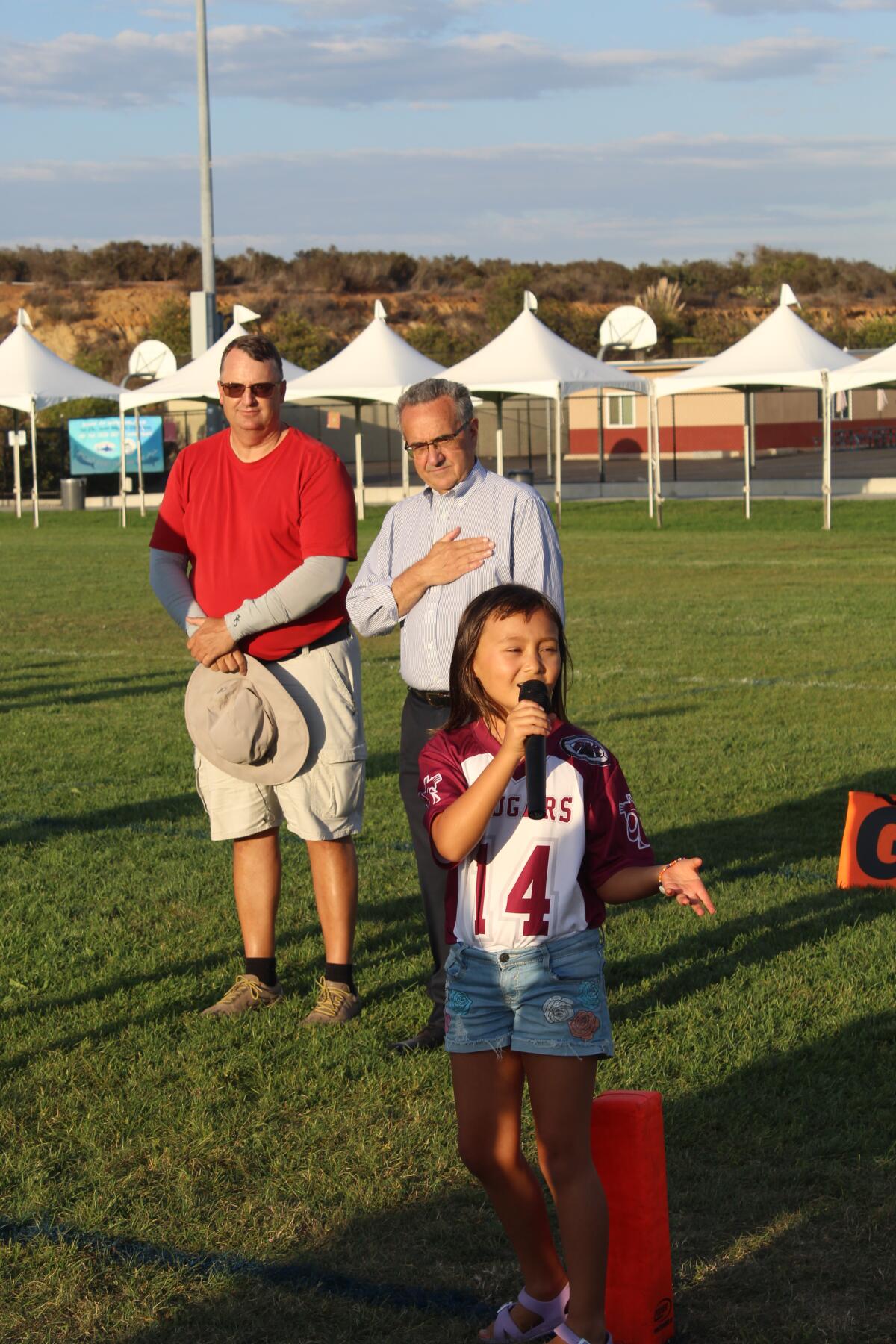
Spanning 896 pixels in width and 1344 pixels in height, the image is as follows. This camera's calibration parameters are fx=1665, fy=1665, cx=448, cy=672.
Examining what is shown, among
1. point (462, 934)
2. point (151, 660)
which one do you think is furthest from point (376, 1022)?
point (151, 660)

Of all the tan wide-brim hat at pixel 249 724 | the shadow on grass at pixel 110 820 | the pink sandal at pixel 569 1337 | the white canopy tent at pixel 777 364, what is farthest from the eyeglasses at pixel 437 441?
the white canopy tent at pixel 777 364

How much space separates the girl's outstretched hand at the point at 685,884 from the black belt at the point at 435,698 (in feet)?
6.40

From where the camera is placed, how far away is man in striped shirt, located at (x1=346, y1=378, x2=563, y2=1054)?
16.0 feet

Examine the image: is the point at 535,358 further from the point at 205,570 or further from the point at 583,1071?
the point at 583,1071

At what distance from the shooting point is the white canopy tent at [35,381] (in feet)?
116

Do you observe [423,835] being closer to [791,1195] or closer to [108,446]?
[791,1195]

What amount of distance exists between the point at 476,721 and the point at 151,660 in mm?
11470

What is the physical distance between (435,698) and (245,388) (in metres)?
1.18

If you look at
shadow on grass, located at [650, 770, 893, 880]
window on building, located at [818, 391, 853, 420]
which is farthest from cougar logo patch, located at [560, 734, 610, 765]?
window on building, located at [818, 391, 853, 420]

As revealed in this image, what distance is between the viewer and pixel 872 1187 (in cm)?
412

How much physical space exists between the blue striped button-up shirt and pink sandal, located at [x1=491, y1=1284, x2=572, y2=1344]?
2049 mm

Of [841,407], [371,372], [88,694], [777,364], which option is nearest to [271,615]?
[88,694]

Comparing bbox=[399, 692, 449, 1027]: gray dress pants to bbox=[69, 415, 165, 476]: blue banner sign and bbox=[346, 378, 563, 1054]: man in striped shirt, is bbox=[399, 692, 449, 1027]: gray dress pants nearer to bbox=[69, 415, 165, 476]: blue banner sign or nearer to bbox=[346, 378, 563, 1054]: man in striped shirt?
bbox=[346, 378, 563, 1054]: man in striped shirt

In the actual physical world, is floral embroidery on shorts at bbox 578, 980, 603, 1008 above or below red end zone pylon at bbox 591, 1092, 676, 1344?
above
